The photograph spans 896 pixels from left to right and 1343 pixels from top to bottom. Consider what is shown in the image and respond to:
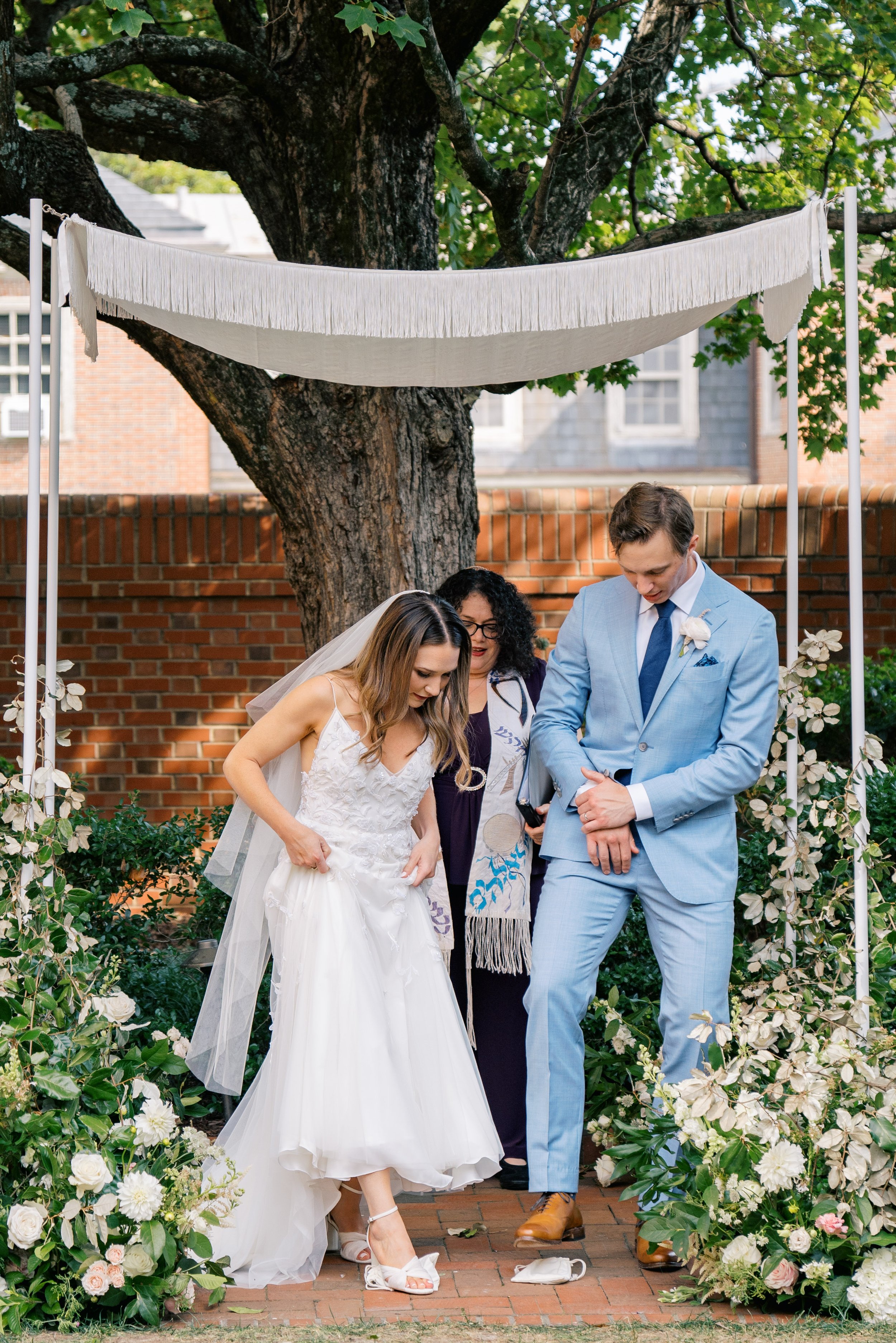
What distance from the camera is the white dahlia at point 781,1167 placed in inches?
118

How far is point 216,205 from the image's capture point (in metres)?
→ 22.2

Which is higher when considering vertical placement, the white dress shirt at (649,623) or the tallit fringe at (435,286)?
the tallit fringe at (435,286)

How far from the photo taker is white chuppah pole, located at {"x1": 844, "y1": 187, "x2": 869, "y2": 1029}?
3264 millimetres

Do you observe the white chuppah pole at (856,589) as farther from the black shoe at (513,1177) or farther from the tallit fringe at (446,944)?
the black shoe at (513,1177)

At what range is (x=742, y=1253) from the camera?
300 cm

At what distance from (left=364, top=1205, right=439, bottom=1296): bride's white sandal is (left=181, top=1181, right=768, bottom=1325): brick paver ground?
2cm

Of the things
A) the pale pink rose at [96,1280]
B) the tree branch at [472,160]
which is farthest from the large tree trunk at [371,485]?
the pale pink rose at [96,1280]

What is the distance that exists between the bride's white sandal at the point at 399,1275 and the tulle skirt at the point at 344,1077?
0.16 metres

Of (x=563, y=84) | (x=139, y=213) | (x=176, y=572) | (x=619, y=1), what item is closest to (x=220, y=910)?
(x=176, y=572)

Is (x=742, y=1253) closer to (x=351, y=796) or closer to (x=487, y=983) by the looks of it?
(x=487, y=983)

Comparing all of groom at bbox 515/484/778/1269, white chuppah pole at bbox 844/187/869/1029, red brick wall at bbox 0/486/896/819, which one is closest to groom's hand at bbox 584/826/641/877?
groom at bbox 515/484/778/1269

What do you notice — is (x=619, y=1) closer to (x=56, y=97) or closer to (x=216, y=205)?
(x=56, y=97)

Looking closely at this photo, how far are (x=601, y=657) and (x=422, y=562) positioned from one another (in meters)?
1.50

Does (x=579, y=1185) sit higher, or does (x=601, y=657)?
(x=601, y=657)
